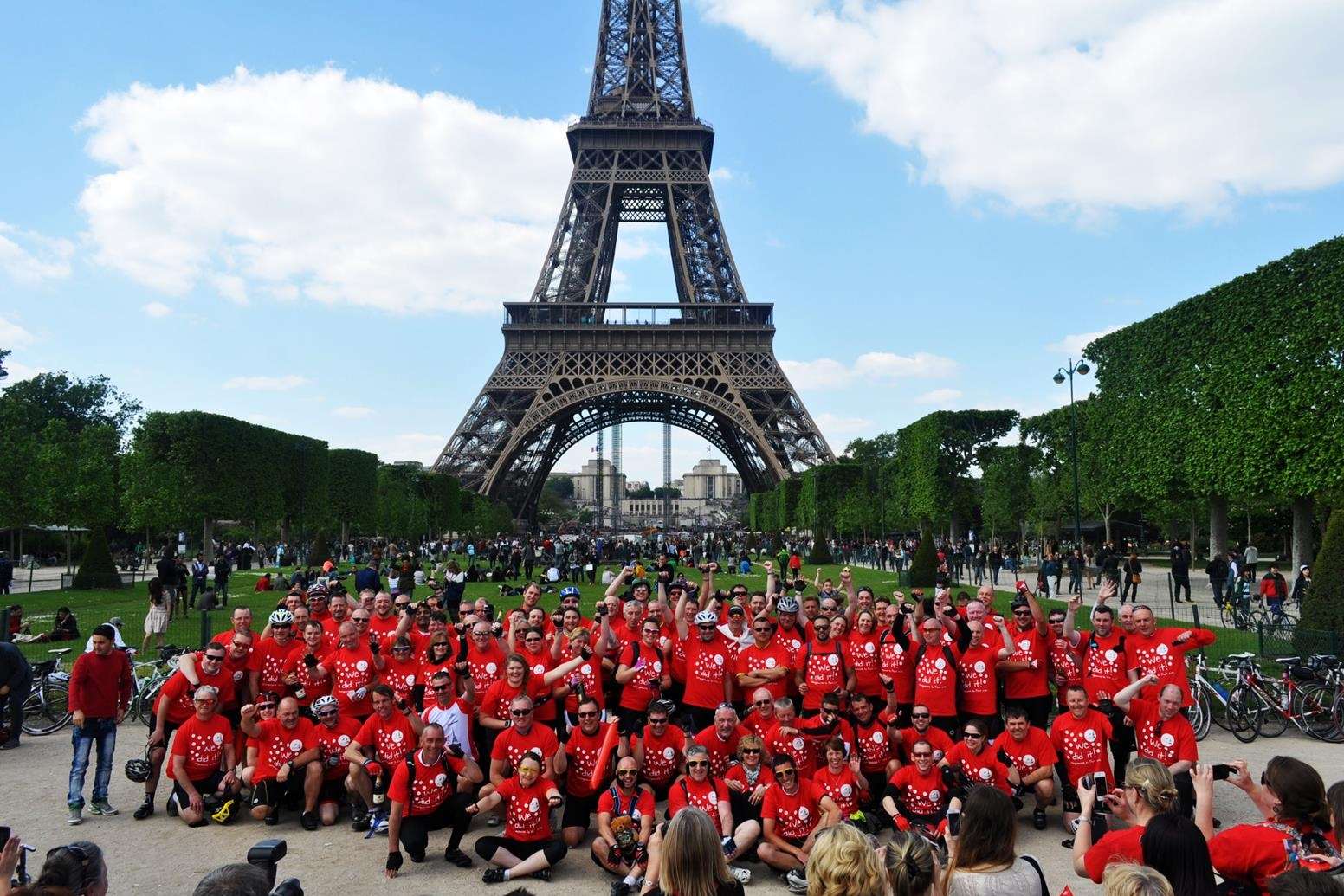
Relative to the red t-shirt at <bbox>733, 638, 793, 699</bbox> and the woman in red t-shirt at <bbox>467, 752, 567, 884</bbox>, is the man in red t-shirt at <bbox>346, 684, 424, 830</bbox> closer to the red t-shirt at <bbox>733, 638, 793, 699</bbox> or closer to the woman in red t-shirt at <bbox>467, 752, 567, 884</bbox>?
the woman in red t-shirt at <bbox>467, 752, 567, 884</bbox>

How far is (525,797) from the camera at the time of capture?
690cm

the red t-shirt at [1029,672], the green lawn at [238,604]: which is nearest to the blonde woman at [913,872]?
the red t-shirt at [1029,672]

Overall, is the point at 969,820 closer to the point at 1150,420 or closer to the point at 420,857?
the point at 420,857

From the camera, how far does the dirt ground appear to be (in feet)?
21.7

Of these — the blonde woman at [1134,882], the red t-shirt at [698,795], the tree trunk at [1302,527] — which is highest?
the tree trunk at [1302,527]

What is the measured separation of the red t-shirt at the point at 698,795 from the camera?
6688mm

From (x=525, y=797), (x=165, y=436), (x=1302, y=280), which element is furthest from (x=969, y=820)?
(x=165, y=436)

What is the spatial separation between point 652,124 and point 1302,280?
43.4 metres

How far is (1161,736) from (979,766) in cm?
148

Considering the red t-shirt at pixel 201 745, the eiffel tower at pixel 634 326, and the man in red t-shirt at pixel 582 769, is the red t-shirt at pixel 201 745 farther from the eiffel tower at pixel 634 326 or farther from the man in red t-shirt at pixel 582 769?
the eiffel tower at pixel 634 326

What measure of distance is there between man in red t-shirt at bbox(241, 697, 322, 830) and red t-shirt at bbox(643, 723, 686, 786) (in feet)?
9.67

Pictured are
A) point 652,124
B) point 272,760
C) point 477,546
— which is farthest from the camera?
point 652,124

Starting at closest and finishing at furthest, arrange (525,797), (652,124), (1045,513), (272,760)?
(525,797) → (272,760) → (1045,513) → (652,124)

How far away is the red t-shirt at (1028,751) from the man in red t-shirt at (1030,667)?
1069 mm
